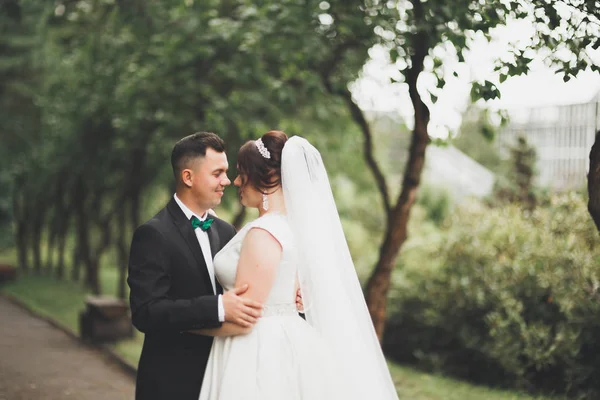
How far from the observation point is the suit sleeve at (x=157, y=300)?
3.28m

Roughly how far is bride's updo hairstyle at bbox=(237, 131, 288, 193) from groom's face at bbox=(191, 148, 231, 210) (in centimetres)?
15

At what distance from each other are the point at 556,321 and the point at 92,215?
556 inches

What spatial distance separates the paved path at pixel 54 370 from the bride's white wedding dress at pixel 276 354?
4.20 metres

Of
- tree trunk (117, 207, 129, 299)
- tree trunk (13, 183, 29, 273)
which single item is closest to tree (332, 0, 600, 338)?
tree trunk (117, 207, 129, 299)

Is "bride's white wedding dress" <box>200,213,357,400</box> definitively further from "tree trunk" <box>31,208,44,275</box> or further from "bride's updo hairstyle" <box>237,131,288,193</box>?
"tree trunk" <box>31,208,44,275</box>

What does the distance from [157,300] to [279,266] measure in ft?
2.01

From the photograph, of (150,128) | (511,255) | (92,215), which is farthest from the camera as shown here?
(92,215)

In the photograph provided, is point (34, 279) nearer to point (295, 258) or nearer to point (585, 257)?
point (585, 257)

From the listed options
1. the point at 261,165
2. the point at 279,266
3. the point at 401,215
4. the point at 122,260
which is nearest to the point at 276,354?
the point at 279,266

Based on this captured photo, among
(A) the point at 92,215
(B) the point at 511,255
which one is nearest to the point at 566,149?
(A) the point at 92,215

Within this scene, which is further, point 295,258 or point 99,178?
point 99,178

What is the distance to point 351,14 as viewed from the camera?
7145mm

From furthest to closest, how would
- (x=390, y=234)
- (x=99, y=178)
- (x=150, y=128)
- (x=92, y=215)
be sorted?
(x=92, y=215), (x=99, y=178), (x=150, y=128), (x=390, y=234)

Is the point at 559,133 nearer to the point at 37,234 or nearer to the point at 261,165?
the point at 37,234
